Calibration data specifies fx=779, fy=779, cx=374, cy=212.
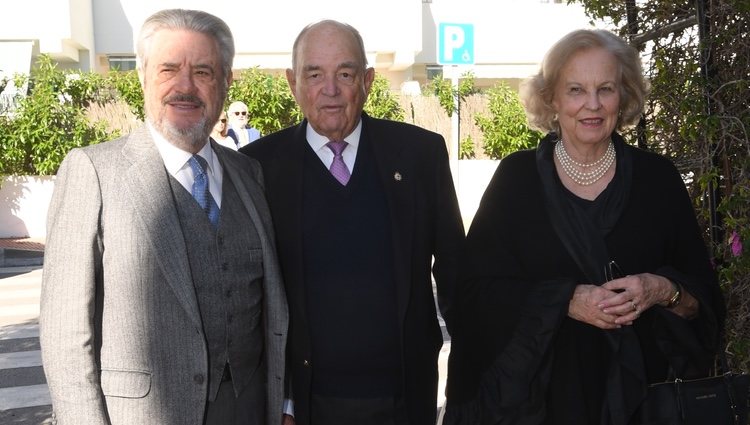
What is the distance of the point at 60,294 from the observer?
2.26m

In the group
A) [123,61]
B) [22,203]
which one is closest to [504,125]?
[22,203]

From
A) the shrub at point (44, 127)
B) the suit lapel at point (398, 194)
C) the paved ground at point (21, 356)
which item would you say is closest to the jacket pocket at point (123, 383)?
the suit lapel at point (398, 194)

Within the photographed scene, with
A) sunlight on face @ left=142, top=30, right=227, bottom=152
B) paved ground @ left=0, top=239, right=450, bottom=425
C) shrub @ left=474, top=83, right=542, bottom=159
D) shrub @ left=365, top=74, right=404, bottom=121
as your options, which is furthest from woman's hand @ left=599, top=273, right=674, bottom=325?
shrub @ left=474, top=83, right=542, bottom=159

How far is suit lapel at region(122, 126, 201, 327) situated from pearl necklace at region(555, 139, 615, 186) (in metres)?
1.45

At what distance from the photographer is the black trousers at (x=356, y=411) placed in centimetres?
288

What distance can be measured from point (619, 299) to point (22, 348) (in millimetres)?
6432

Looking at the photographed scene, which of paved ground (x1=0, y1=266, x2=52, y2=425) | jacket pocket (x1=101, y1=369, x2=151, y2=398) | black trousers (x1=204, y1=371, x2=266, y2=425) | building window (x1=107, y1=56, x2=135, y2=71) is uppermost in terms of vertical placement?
building window (x1=107, y1=56, x2=135, y2=71)

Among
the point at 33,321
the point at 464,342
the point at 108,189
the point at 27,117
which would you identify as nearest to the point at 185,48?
the point at 108,189

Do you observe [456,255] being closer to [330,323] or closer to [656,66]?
[330,323]

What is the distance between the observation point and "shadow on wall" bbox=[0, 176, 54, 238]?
13773 millimetres

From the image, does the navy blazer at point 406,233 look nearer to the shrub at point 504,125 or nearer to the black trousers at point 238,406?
the black trousers at point 238,406

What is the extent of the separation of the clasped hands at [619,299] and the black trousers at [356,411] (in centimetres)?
77

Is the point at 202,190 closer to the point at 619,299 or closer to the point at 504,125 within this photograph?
the point at 619,299

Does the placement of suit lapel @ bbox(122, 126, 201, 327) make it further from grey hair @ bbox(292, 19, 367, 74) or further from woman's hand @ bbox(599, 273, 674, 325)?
woman's hand @ bbox(599, 273, 674, 325)
